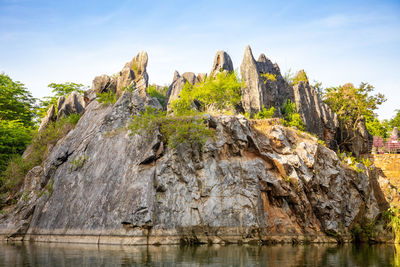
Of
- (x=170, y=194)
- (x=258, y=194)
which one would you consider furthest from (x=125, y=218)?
(x=258, y=194)

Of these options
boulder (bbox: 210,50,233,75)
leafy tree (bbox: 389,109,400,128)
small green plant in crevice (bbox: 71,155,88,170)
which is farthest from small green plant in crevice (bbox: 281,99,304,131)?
leafy tree (bbox: 389,109,400,128)

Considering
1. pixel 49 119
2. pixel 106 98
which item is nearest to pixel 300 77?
pixel 106 98

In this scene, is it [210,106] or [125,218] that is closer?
[125,218]

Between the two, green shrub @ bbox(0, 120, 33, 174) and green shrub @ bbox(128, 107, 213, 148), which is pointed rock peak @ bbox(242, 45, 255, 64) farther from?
green shrub @ bbox(0, 120, 33, 174)

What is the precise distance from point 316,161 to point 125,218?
13.4m

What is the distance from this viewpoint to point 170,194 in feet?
72.6

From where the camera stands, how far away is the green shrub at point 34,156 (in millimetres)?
28453

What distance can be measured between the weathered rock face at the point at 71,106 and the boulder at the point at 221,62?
54.4ft

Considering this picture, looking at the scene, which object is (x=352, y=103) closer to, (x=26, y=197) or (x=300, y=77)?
(x=300, y=77)

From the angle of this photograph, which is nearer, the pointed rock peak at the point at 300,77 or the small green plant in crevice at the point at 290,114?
the small green plant in crevice at the point at 290,114

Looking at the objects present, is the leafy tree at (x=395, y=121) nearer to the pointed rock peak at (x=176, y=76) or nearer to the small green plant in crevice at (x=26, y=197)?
the pointed rock peak at (x=176, y=76)

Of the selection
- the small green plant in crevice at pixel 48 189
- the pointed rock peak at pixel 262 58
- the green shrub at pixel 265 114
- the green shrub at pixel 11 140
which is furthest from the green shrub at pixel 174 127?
the pointed rock peak at pixel 262 58

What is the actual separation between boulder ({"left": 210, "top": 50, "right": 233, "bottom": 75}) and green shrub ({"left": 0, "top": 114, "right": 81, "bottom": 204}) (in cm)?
1876

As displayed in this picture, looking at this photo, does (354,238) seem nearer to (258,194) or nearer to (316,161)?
(316,161)
